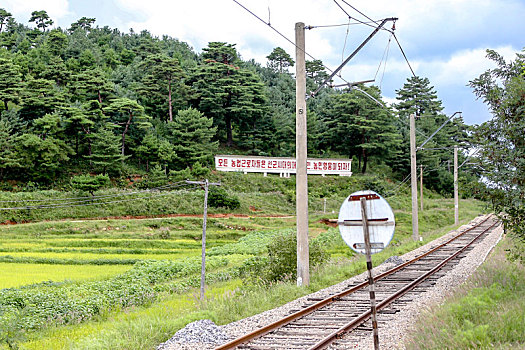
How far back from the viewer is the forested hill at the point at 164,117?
49531 mm

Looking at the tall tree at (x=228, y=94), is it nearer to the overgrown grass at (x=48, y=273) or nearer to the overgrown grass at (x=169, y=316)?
the overgrown grass at (x=48, y=273)

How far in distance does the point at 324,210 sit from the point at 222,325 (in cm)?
4106

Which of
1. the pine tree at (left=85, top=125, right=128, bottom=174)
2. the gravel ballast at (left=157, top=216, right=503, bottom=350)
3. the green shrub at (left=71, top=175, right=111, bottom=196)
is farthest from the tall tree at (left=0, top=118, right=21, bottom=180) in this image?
the gravel ballast at (left=157, top=216, right=503, bottom=350)

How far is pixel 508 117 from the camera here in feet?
40.3

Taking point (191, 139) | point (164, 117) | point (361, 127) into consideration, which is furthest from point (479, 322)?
point (164, 117)

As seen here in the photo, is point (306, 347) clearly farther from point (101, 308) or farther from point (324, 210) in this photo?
point (324, 210)

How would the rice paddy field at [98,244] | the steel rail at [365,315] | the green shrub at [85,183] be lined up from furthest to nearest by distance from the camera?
the green shrub at [85,183], the rice paddy field at [98,244], the steel rail at [365,315]

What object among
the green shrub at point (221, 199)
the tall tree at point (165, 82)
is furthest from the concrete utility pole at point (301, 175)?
the tall tree at point (165, 82)

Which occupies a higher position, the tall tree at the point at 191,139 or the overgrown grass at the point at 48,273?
the tall tree at the point at 191,139

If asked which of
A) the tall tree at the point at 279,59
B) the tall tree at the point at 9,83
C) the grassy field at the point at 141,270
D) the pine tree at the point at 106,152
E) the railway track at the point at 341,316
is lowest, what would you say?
the grassy field at the point at 141,270

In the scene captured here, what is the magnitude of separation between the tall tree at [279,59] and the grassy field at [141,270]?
49521 millimetres

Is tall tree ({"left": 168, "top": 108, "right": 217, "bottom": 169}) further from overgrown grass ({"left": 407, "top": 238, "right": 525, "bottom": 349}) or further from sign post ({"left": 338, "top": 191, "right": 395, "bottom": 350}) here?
sign post ({"left": 338, "top": 191, "right": 395, "bottom": 350})

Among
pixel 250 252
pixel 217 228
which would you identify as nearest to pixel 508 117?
pixel 250 252

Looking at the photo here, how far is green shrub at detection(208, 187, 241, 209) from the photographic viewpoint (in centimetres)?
4688
